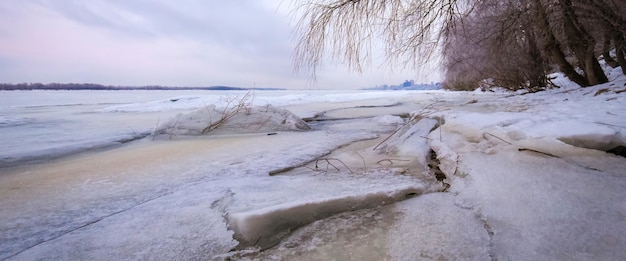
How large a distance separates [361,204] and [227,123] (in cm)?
329

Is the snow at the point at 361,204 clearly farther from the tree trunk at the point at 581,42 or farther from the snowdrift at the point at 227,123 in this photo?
the tree trunk at the point at 581,42

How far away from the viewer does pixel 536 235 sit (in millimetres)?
915

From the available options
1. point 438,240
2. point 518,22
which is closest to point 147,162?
point 438,240

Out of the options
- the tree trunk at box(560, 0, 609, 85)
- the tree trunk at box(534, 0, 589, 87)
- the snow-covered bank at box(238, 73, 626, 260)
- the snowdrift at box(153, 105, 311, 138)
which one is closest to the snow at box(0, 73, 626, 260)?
the snow-covered bank at box(238, 73, 626, 260)

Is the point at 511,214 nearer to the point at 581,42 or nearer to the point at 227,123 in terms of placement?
the point at 227,123

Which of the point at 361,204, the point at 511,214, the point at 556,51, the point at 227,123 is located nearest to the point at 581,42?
the point at 556,51

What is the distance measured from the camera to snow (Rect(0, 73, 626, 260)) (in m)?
0.95

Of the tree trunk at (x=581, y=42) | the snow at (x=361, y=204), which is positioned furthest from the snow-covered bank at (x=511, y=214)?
the tree trunk at (x=581, y=42)

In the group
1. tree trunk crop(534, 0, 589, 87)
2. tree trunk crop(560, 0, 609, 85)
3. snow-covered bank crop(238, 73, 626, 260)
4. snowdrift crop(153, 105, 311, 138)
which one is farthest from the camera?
snowdrift crop(153, 105, 311, 138)

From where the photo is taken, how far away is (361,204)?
1287 mm

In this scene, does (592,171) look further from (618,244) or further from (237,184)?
(237,184)

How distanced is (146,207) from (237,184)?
467 millimetres

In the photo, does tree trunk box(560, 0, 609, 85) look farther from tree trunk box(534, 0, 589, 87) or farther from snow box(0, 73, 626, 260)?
snow box(0, 73, 626, 260)

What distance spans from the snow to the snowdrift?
180 centimetres
